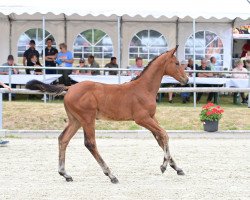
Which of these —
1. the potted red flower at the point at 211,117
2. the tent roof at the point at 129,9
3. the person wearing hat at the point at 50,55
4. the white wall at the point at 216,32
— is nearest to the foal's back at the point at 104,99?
the potted red flower at the point at 211,117

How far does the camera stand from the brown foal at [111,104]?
10195mm

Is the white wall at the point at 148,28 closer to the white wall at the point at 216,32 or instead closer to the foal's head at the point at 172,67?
the white wall at the point at 216,32

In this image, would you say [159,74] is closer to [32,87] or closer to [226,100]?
[32,87]

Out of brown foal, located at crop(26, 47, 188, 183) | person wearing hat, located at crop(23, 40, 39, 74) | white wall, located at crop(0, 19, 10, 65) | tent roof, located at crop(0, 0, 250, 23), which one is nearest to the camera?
brown foal, located at crop(26, 47, 188, 183)

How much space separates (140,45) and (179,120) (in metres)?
6.81

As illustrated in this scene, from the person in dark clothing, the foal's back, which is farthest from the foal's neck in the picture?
the person in dark clothing

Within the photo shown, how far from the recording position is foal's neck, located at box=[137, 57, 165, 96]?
1085cm

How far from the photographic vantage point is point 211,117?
16094mm

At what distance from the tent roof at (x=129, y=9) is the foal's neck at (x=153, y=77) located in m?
9.22

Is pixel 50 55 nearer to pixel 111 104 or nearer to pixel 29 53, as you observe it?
pixel 29 53

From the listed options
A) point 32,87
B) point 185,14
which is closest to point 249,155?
point 32,87

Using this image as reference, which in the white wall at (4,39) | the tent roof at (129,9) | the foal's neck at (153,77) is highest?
the tent roof at (129,9)

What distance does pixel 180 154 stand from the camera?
13.0 meters

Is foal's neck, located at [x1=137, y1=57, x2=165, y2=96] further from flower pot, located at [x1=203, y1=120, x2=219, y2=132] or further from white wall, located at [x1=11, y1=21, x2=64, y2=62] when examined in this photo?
white wall, located at [x1=11, y1=21, x2=64, y2=62]
